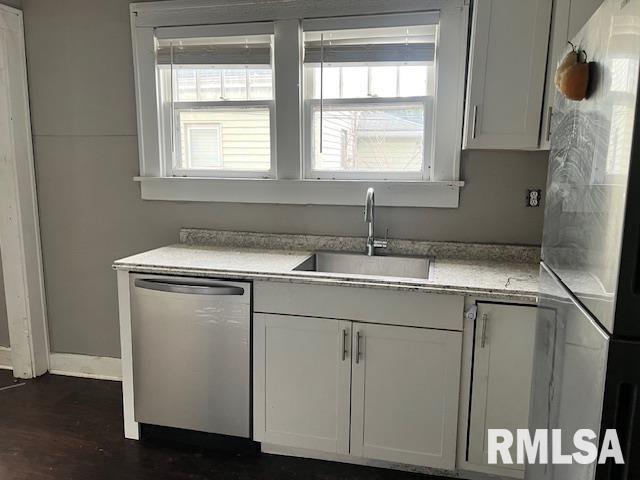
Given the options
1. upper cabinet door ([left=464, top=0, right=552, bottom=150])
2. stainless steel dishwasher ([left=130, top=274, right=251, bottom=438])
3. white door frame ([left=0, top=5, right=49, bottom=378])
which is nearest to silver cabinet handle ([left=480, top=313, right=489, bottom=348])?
upper cabinet door ([left=464, top=0, right=552, bottom=150])

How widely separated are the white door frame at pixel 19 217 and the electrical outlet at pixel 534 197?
119 inches

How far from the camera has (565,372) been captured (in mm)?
1071

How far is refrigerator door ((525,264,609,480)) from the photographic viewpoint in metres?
0.88

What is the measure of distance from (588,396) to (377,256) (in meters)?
1.59

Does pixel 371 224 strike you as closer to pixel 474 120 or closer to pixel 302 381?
pixel 474 120

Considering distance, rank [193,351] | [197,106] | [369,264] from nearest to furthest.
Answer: [193,351] < [369,264] < [197,106]

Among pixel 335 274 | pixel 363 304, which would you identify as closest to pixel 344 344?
pixel 363 304

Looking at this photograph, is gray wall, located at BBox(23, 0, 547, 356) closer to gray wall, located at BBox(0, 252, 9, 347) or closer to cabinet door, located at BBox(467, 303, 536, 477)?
gray wall, located at BBox(0, 252, 9, 347)

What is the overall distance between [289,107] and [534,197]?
1.41 m

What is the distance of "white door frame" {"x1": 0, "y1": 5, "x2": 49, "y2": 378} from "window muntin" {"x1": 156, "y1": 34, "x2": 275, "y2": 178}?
3.00ft

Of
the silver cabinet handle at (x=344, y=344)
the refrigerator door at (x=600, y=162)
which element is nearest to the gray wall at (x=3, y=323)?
the silver cabinet handle at (x=344, y=344)

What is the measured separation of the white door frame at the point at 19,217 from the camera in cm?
276

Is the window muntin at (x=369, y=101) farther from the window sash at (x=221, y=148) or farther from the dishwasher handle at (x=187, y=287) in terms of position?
the dishwasher handle at (x=187, y=287)

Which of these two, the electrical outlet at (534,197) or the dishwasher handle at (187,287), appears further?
the electrical outlet at (534,197)
